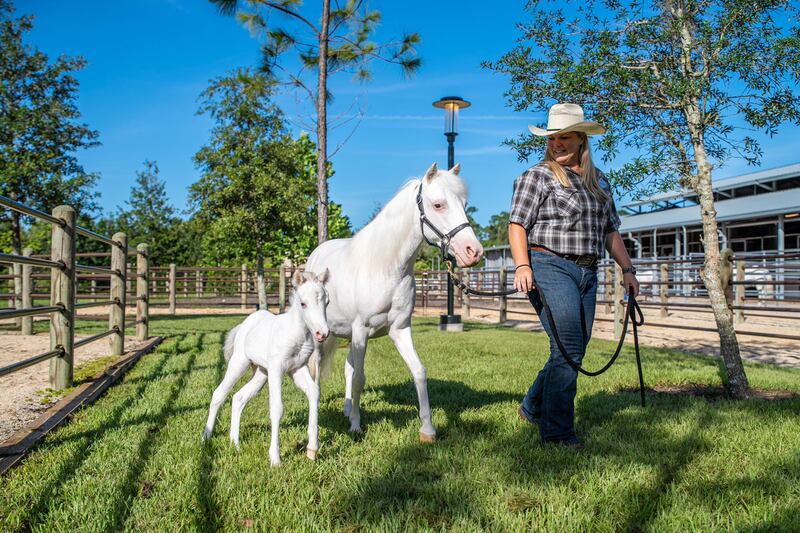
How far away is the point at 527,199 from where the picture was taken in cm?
365

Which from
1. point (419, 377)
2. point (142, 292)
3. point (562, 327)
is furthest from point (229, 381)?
point (142, 292)

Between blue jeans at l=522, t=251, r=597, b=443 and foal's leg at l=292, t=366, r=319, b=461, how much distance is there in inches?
58.0

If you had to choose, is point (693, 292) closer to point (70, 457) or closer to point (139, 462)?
point (139, 462)

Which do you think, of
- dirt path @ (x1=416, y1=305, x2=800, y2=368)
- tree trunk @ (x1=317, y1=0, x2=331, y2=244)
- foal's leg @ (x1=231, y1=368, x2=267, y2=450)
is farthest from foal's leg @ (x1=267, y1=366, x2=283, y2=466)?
dirt path @ (x1=416, y1=305, x2=800, y2=368)

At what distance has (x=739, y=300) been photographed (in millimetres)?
13438

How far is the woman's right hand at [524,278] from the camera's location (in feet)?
11.4

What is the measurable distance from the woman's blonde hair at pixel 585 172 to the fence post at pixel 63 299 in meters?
4.70

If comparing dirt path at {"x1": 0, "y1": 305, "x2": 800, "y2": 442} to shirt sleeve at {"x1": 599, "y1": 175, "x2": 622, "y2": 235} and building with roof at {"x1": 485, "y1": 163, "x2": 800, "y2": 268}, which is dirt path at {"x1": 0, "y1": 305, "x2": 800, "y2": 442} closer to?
shirt sleeve at {"x1": 599, "y1": 175, "x2": 622, "y2": 235}

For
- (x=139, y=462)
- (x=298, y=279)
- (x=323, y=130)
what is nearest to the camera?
(x=139, y=462)

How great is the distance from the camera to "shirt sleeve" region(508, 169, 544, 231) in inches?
143

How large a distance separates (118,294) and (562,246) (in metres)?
6.91

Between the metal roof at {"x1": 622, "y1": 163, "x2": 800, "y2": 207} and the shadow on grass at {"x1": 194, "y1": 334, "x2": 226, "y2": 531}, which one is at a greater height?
the metal roof at {"x1": 622, "y1": 163, "x2": 800, "y2": 207}

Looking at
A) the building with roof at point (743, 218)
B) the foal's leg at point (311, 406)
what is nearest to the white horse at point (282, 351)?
the foal's leg at point (311, 406)

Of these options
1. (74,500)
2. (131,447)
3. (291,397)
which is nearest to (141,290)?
(291,397)
